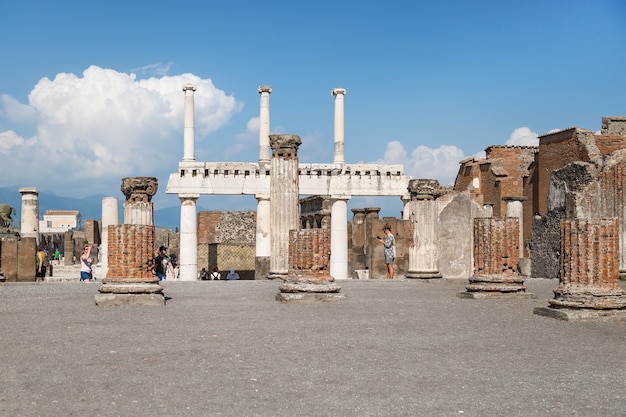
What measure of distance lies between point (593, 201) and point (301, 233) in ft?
27.9

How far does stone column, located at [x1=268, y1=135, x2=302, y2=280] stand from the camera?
14414 mm

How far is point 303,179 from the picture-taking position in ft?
81.7

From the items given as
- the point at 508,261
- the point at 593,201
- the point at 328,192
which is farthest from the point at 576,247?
the point at 328,192

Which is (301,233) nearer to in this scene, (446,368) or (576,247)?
(576,247)

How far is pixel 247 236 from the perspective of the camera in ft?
135

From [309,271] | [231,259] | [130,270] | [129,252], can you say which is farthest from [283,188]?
[231,259]

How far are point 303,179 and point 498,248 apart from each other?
1380 centimetres

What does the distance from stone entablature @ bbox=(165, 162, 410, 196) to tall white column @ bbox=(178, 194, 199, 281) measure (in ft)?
1.17

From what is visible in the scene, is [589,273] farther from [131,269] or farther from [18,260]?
[18,260]

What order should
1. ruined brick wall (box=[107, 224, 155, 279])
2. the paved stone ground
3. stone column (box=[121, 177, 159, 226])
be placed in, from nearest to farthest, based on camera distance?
the paved stone ground, ruined brick wall (box=[107, 224, 155, 279]), stone column (box=[121, 177, 159, 226])

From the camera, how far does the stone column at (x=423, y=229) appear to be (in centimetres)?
1583

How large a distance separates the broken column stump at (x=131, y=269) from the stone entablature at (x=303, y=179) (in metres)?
13.4

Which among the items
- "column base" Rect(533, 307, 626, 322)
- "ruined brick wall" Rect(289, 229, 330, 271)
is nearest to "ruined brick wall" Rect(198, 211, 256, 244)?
"ruined brick wall" Rect(289, 229, 330, 271)

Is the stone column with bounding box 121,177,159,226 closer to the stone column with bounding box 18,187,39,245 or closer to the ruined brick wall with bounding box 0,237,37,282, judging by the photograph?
the ruined brick wall with bounding box 0,237,37,282
